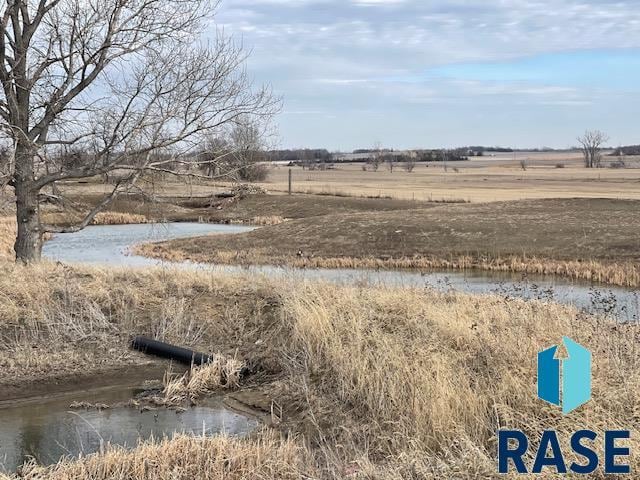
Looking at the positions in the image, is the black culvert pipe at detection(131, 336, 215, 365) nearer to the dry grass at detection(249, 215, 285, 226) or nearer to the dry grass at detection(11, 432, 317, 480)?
the dry grass at detection(11, 432, 317, 480)

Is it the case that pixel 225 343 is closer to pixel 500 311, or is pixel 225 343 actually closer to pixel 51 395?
pixel 51 395

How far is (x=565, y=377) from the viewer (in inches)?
271

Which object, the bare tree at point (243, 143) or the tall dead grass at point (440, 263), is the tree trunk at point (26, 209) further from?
the tall dead grass at point (440, 263)

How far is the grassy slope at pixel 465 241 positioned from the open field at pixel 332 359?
12.9m

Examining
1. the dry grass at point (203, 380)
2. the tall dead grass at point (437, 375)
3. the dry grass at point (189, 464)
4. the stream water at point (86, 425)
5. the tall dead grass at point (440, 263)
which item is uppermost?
the tall dead grass at point (437, 375)

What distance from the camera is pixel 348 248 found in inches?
1249

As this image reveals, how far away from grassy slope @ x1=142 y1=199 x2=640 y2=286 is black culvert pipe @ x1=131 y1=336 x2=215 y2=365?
14259 mm

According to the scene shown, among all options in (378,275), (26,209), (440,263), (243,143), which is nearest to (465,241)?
(440,263)

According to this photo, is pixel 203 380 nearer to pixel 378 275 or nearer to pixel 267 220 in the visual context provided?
pixel 378 275

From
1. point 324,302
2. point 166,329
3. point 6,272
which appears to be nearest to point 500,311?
point 324,302

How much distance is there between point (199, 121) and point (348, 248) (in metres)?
17.8

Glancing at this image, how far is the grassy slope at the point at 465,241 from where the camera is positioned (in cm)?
2588

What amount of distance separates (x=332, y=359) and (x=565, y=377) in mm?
3229

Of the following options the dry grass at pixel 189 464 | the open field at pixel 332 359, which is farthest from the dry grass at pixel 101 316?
the dry grass at pixel 189 464
